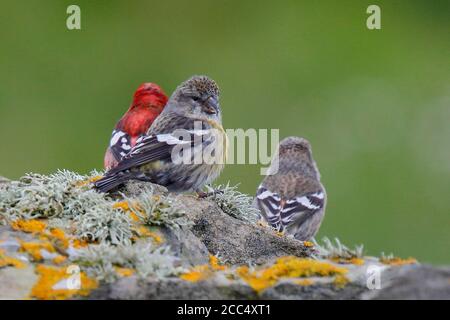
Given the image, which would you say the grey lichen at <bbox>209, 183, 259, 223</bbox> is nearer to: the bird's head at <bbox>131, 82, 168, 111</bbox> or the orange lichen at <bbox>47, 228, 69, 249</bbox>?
the orange lichen at <bbox>47, 228, 69, 249</bbox>

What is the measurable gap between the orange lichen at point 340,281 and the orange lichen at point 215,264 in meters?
0.77

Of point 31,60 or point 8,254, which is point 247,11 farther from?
point 8,254

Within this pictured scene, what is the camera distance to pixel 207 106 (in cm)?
946

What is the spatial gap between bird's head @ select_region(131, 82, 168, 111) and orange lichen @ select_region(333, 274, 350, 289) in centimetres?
754

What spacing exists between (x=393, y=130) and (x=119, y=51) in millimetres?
5555

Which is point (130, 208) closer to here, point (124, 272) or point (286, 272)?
point (124, 272)

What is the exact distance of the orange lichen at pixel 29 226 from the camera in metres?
5.55

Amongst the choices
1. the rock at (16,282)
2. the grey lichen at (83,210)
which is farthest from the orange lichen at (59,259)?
the grey lichen at (83,210)

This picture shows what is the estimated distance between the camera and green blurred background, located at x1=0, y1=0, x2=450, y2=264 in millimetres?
14469

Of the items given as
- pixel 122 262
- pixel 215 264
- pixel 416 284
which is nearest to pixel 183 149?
pixel 215 264

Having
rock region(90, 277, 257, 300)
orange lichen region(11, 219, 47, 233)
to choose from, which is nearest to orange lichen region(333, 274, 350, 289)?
rock region(90, 277, 257, 300)

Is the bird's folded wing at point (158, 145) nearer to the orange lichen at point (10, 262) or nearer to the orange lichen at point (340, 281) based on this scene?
the orange lichen at point (10, 262)

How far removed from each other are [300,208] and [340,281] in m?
→ 5.69
